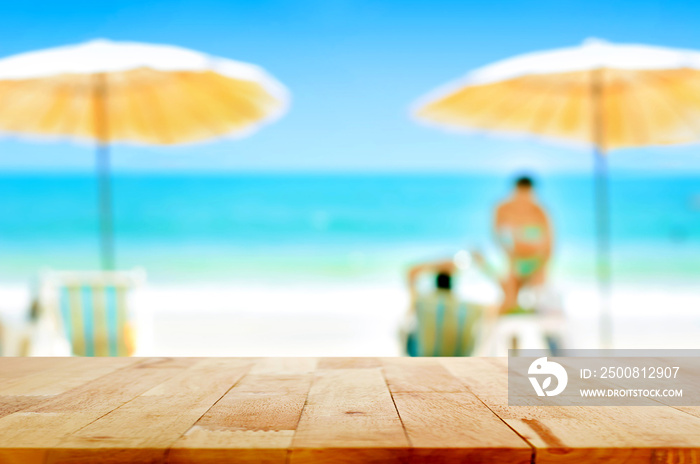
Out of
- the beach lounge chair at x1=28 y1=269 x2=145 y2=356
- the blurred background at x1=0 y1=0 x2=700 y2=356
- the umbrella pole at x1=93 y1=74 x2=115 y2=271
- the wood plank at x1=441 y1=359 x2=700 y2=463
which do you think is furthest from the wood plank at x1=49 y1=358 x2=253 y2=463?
the blurred background at x1=0 y1=0 x2=700 y2=356

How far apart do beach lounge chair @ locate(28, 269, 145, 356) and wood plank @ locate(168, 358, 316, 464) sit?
2.44 meters

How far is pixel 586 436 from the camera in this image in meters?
0.72

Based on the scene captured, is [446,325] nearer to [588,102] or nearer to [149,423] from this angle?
[588,102]

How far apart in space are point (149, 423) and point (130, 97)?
3.95 metres

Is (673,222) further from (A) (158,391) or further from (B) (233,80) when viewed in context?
(A) (158,391)

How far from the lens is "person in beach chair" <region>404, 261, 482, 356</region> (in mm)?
3070

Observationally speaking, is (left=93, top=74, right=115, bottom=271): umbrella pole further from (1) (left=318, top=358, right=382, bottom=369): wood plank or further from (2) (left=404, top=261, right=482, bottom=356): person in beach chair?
(1) (left=318, top=358, right=382, bottom=369): wood plank

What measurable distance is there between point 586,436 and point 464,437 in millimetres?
154

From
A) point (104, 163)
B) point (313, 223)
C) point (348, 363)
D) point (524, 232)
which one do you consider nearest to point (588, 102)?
point (524, 232)

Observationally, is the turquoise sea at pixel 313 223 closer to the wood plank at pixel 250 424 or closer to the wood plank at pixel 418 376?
the wood plank at pixel 418 376

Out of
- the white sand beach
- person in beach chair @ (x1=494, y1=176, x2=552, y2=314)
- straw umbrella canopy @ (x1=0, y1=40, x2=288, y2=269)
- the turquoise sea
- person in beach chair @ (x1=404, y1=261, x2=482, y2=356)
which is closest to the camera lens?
person in beach chair @ (x1=404, y1=261, x2=482, y2=356)

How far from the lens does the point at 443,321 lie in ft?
10.1

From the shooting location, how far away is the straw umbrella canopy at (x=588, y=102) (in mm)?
3354

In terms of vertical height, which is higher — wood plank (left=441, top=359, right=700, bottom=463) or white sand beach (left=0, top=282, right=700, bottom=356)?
wood plank (left=441, top=359, right=700, bottom=463)
